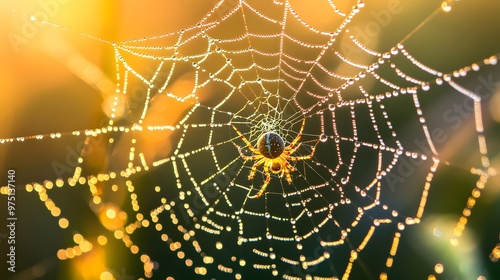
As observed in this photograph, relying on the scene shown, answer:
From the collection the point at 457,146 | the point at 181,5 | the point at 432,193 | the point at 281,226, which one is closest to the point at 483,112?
the point at 457,146

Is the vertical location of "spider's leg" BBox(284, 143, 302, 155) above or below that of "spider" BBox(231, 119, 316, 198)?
above

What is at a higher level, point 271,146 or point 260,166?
point 260,166

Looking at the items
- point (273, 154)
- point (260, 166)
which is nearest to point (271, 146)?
point (273, 154)

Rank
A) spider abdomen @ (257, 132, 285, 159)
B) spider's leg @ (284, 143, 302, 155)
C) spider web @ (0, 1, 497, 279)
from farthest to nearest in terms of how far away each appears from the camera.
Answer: spider web @ (0, 1, 497, 279), spider's leg @ (284, 143, 302, 155), spider abdomen @ (257, 132, 285, 159)

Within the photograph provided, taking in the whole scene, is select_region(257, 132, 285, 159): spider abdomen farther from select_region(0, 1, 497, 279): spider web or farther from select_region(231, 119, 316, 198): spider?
select_region(0, 1, 497, 279): spider web

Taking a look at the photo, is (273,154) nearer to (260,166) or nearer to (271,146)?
(271,146)

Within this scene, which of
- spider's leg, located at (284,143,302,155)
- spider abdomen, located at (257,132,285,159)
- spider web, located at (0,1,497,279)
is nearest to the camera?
spider abdomen, located at (257,132,285,159)

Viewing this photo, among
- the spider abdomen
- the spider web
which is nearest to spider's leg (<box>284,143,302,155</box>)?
the spider abdomen

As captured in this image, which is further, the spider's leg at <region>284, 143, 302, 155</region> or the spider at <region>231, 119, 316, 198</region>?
the spider's leg at <region>284, 143, 302, 155</region>

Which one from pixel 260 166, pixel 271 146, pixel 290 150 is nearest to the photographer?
pixel 271 146
